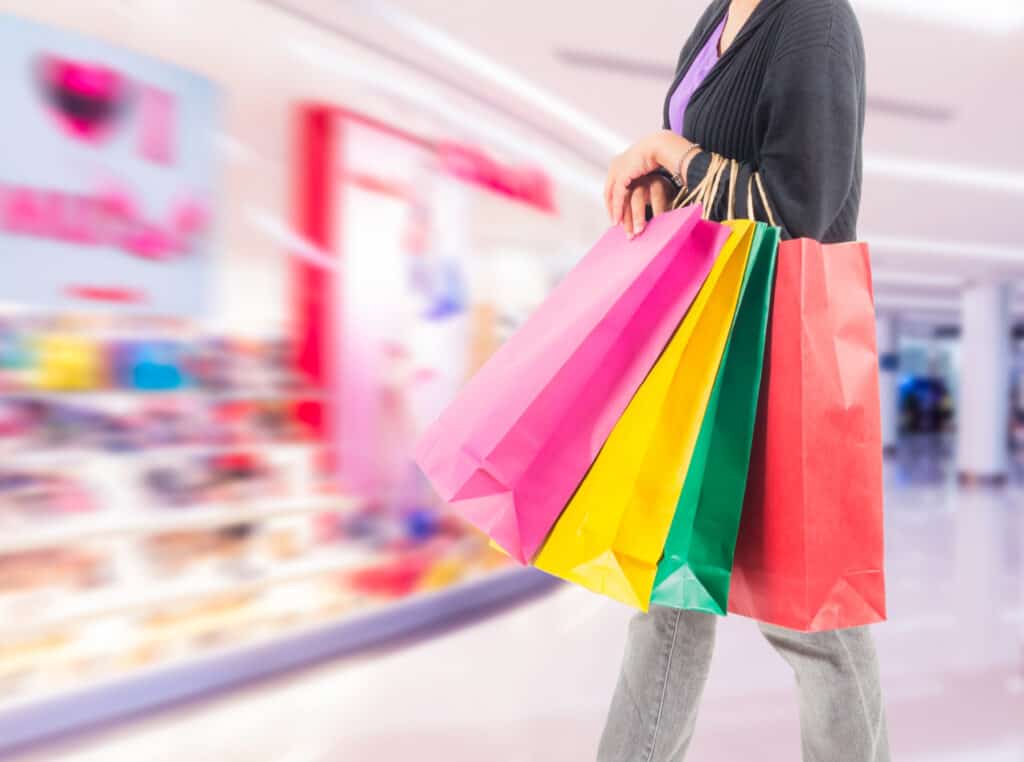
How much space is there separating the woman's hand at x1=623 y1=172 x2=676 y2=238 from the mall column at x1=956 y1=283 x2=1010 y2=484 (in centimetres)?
967

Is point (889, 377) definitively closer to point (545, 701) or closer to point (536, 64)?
point (536, 64)

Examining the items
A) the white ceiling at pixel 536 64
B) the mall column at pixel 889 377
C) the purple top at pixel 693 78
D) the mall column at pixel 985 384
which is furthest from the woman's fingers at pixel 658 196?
the mall column at pixel 889 377

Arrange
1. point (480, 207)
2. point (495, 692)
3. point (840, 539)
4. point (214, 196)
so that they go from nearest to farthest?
point (840, 539) < point (495, 692) < point (214, 196) < point (480, 207)

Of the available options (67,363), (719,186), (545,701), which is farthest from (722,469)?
(67,363)

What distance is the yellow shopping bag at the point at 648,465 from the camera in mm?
566

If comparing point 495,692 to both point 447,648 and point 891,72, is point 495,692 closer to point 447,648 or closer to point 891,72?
point 447,648

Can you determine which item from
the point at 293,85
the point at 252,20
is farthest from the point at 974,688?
the point at 252,20

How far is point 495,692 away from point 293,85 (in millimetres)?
1934

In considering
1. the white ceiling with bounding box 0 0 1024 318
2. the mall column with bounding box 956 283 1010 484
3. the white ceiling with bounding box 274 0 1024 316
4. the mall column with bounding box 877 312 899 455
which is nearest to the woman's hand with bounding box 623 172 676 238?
the white ceiling with bounding box 0 0 1024 318

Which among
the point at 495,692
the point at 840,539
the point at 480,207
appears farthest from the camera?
the point at 480,207

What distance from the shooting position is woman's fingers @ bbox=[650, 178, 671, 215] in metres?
0.72

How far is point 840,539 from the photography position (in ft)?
1.90

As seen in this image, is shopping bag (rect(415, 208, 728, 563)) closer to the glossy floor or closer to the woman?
the woman

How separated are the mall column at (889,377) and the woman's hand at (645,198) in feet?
41.9
